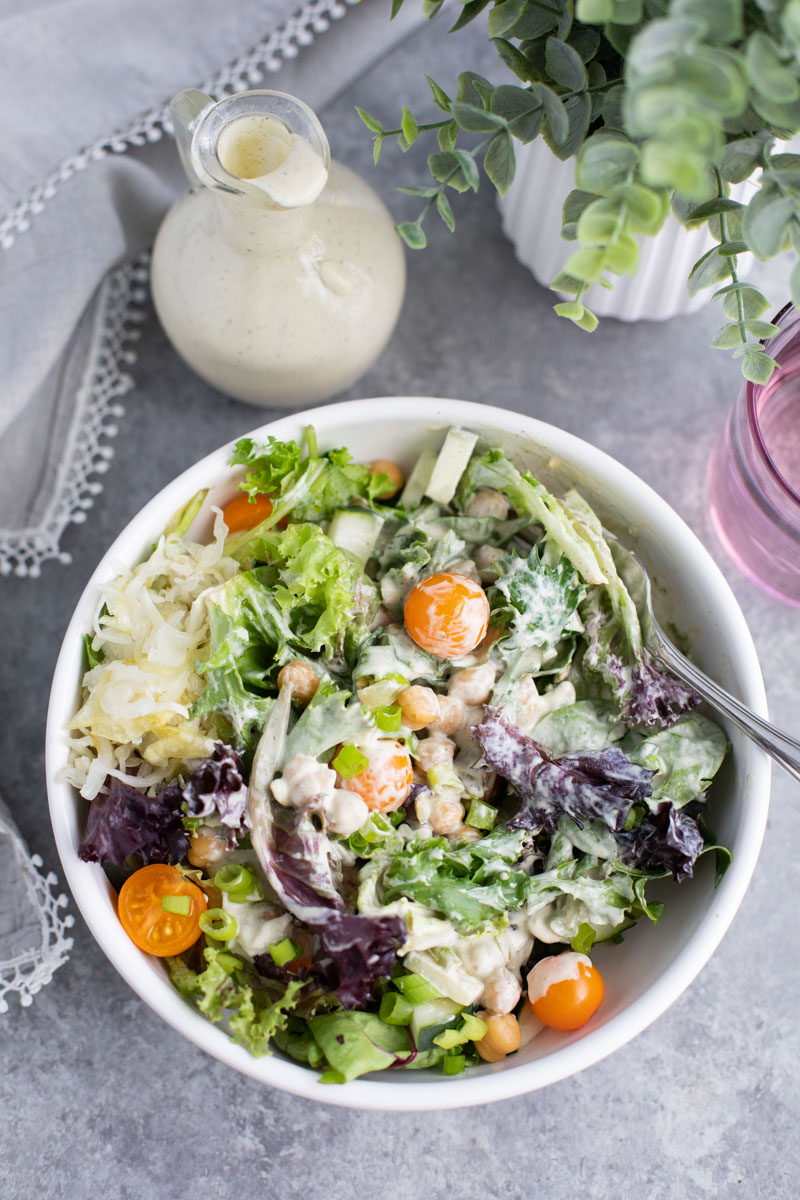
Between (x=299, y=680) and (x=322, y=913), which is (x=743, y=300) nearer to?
(x=299, y=680)

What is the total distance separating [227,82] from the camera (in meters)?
2.17

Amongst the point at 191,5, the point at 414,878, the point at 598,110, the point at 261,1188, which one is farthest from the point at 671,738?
the point at 191,5

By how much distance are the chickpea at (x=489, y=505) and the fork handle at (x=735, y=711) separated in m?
0.36

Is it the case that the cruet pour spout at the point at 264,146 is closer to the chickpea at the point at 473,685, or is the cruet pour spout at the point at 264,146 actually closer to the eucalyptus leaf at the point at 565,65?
the eucalyptus leaf at the point at 565,65

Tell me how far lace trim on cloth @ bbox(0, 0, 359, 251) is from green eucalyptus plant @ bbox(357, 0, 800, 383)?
81 cm

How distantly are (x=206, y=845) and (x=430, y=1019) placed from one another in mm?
457

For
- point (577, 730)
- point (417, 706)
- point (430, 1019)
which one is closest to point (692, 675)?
point (577, 730)

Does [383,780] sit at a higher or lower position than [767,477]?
lower

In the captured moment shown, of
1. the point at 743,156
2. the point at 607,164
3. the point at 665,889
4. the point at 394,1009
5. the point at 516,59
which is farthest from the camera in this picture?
the point at 665,889

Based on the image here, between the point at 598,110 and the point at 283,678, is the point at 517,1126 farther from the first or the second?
the point at 598,110

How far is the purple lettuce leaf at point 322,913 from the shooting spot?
5.02ft

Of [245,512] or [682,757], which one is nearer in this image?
[682,757]

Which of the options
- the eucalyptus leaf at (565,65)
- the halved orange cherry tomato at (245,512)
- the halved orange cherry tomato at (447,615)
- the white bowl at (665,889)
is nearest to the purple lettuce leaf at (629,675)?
the white bowl at (665,889)

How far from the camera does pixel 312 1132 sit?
2002 mm
